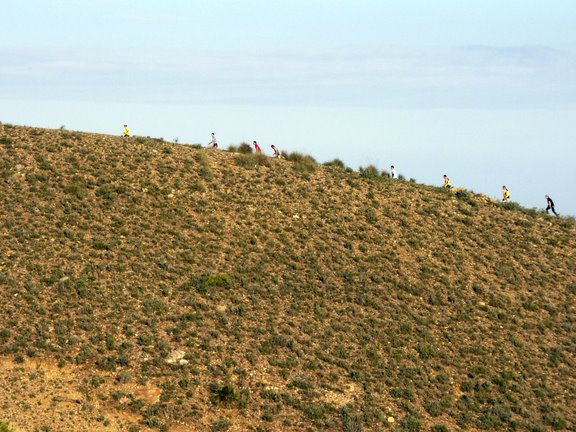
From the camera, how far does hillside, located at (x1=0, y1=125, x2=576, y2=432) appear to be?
3384 cm

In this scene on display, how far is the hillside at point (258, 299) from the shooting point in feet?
111

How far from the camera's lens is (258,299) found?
133ft

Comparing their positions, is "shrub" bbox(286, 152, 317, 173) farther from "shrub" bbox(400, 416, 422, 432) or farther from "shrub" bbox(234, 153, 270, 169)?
"shrub" bbox(400, 416, 422, 432)

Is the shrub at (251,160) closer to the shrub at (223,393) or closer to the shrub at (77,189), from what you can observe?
the shrub at (77,189)

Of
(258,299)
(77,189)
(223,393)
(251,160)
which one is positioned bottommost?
(223,393)

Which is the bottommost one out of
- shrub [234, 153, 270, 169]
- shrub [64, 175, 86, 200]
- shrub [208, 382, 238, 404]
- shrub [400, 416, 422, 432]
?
shrub [400, 416, 422, 432]

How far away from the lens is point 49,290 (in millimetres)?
37750

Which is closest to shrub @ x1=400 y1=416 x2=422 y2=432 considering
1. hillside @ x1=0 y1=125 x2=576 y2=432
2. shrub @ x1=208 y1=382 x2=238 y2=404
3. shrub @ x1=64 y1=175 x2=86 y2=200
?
hillside @ x1=0 y1=125 x2=576 y2=432

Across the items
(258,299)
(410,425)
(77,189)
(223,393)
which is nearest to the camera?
(223,393)

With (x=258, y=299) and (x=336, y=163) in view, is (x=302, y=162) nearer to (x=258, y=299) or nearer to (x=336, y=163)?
(x=336, y=163)

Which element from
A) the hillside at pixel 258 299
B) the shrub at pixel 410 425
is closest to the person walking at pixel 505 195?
the hillside at pixel 258 299

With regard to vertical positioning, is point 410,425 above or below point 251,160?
below

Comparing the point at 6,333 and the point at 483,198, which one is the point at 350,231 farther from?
the point at 6,333

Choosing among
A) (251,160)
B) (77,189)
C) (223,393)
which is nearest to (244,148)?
(251,160)
